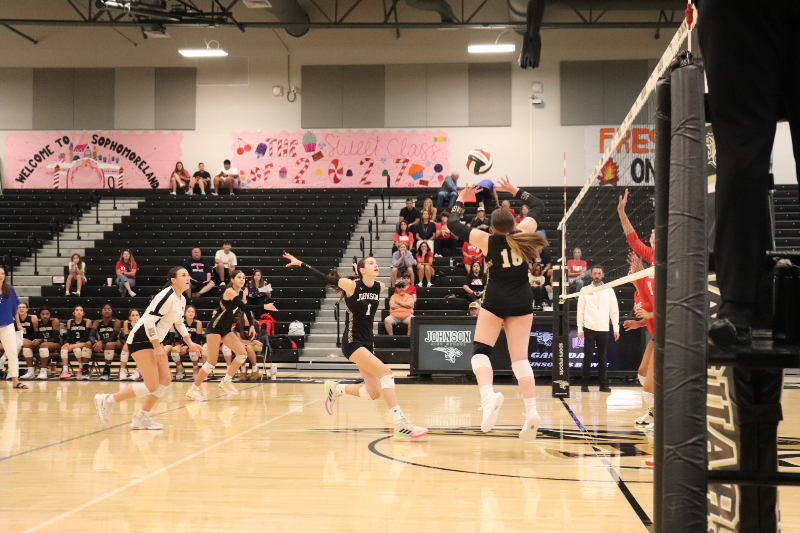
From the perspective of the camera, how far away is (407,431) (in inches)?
275

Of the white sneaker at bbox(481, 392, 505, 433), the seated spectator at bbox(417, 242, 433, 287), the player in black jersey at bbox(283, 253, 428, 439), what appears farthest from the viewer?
the seated spectator at bbox(417, 242, 433, 287)

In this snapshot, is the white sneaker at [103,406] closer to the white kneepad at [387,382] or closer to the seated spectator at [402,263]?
the white kneepad at [387,382]

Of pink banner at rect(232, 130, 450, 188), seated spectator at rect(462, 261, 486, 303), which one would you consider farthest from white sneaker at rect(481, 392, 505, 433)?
pink banner at rect(232, 130, 450, 188)

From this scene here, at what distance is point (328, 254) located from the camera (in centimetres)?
1958

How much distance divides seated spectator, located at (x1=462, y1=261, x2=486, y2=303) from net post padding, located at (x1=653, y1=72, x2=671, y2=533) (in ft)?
46.0

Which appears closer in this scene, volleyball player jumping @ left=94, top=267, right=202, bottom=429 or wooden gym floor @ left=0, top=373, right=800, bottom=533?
wooden gym floor @ left=0, top=373, right=800, bottom=533

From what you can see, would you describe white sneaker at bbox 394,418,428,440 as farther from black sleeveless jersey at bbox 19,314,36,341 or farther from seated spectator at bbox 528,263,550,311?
black sleeveless jersey at bbox 19,314,36,341

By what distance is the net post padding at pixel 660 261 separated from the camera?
1.30 m

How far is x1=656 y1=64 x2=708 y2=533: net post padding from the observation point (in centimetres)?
125

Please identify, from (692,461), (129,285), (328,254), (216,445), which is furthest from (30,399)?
(692,461)

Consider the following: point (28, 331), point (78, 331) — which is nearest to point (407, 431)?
point (78, 331)

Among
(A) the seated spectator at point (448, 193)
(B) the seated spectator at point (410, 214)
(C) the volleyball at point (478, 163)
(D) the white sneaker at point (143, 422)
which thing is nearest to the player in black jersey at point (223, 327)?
(D) the white sneaker at point (143, 422)

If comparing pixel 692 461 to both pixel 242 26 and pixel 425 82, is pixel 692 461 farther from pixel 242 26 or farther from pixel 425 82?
pixel 425 82

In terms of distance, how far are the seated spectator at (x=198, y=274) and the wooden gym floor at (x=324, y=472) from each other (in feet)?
26.6
